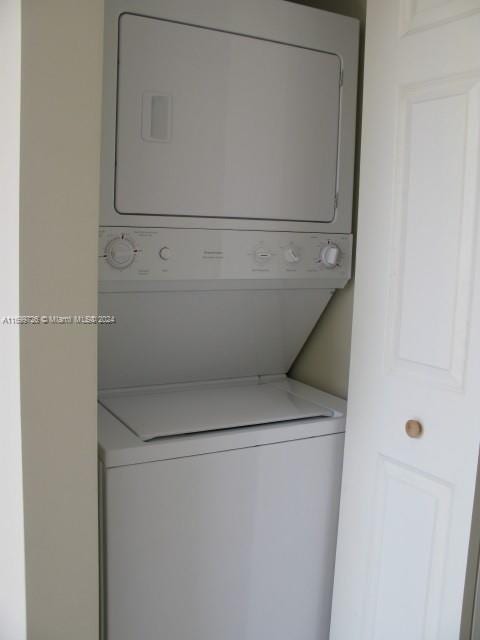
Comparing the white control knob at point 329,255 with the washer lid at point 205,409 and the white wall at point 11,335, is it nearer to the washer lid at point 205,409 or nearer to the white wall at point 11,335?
the washer lid at point 205,409

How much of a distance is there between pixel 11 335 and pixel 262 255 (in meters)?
0.83

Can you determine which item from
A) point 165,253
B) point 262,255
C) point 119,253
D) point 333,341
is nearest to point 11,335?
point 119,253

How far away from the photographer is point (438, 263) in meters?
1.63

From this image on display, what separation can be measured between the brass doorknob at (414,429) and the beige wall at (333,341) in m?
0.54

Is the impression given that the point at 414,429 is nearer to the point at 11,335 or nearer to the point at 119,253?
the point at 119,253

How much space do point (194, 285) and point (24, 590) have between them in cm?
90

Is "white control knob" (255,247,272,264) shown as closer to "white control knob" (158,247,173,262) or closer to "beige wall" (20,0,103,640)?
"white control knob" (158,247,173,262)

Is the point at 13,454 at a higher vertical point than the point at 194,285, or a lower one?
lower

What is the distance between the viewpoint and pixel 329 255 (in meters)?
2.05

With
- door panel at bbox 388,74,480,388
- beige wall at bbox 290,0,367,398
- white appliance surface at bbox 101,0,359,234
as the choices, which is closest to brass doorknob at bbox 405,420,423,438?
door panel at bbox 388,74,480,388

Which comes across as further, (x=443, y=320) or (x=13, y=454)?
(x=443, y=320)

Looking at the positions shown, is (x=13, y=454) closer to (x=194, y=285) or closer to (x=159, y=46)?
(x=194, y=285)

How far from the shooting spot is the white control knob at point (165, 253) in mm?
1794

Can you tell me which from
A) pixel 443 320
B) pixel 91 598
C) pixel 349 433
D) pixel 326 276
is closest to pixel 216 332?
pixel 326 276
